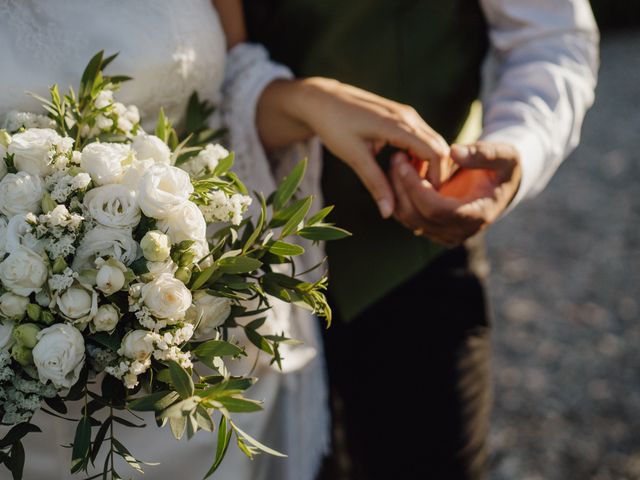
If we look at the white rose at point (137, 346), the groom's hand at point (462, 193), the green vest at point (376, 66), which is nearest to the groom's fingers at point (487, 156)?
the groom's hand at point (462, 193)

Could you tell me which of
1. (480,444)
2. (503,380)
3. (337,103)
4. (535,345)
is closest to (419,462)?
(480,444)

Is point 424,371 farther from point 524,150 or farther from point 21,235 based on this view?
point 21,235

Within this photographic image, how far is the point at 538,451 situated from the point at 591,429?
24 centimetres

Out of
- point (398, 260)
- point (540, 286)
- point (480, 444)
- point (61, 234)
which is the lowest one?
point (540, 286)

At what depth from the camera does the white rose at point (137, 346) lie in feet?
2.80

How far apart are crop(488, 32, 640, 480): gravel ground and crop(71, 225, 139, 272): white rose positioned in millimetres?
2094

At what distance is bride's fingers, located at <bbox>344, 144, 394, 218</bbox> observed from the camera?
122 centimetres

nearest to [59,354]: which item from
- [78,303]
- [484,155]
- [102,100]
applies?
[78,303]

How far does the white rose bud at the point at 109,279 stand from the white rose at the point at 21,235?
0.09m

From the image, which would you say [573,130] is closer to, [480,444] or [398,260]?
[398,260]

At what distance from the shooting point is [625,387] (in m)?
2.88

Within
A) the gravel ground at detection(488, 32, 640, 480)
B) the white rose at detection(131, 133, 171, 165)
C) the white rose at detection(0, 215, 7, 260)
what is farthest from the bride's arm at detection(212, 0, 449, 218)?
the gravel ground at detection(488, 32, 640, 480)

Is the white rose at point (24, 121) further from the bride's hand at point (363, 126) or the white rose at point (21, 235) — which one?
the bride's hand at point (363, 126)

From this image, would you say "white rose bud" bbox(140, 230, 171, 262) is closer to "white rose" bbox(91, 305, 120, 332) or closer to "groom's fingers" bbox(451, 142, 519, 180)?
"white rose" bbox(91, 305, 120, 332)
